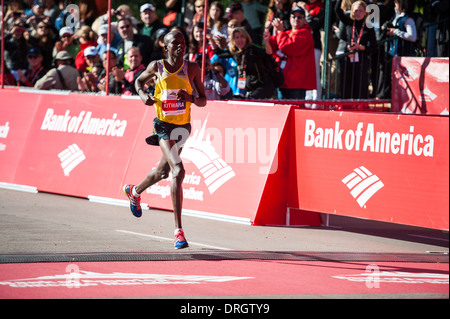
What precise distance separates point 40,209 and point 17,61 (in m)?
8.57

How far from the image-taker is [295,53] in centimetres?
1398

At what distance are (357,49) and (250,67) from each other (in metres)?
1.91

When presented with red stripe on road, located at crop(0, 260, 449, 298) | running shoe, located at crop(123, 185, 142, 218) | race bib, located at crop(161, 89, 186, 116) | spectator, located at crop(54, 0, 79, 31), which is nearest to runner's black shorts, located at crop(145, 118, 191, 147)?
race bib, located at crop(161, 89, 186, 116)

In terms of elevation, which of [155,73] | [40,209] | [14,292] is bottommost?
[40,209]

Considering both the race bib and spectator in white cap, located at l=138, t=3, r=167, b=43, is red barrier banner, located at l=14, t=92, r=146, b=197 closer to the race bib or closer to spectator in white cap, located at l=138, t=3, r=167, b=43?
the race bib


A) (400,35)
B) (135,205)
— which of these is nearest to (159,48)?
(400,35)

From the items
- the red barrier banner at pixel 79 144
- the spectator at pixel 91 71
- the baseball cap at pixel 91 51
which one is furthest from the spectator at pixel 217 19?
the red barrier banner at pixel 79 144

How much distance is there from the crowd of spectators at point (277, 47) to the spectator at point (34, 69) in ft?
5.98

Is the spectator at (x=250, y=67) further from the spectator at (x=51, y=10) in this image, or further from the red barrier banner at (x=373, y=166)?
the spectator at (x=51, y=10)

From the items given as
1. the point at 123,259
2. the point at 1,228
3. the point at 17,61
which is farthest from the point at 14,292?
the point at 17,61

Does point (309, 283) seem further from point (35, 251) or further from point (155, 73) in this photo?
point (155, 73)

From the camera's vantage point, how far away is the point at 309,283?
23.7 feet

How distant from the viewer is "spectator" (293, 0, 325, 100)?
14812 millimetres

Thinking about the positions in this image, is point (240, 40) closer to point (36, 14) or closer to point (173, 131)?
point (173, 131)
